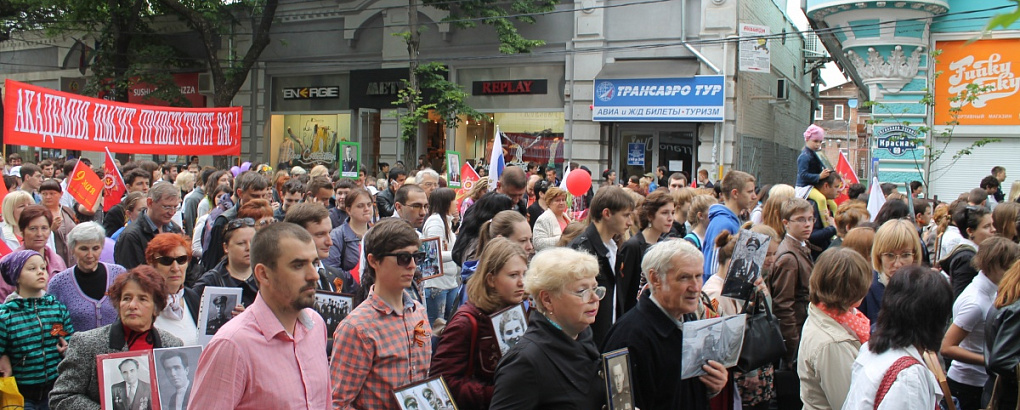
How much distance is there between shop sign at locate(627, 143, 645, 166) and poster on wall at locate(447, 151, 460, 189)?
26.9 feet

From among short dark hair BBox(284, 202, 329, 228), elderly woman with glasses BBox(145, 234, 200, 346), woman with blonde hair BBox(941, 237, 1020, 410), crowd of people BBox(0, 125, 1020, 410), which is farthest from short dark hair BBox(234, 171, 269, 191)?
woman with blonde hair BBox(941, 237, 1020, 410)

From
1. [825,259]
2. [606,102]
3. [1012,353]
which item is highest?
[606,102]

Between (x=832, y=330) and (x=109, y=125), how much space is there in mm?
15588

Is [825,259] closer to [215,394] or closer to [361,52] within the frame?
[215,394]

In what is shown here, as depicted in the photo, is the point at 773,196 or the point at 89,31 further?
the point at 89,31

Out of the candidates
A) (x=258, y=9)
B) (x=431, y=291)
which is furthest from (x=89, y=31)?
(x=431, y=291)

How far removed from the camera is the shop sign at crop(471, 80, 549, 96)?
22.9 meters

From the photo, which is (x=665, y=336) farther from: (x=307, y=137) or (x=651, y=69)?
(x=307, y=137)

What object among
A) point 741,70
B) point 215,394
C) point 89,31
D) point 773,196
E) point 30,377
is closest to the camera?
point 215,394

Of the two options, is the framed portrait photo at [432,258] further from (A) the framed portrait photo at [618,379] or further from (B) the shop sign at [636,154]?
(B) the shop sign at [636,154]

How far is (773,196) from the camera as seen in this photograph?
6.68 metres

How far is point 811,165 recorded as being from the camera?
9.88 m

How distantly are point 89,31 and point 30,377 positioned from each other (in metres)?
26.1

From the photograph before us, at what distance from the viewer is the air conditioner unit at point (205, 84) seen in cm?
2836
